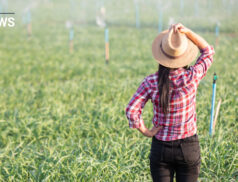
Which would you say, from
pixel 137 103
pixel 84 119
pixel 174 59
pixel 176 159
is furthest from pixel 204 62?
pixel 84 119

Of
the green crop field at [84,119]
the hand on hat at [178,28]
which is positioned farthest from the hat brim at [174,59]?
the green crop field at [84,119]

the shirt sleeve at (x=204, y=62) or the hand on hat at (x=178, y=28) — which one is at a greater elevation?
the hand on hat at (x=178, y=28)

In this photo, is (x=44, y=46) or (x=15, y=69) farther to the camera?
(x=44, y=46)

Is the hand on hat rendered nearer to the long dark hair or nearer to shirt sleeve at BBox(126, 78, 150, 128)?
the long dark hair

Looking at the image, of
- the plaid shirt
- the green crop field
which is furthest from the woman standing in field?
the green crop field

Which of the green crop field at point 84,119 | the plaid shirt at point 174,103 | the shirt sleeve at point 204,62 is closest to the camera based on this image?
the plaid shirt at point 174,103

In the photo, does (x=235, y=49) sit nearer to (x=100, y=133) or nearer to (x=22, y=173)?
(x=100, y=133)

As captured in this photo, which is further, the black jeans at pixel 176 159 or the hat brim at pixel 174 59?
the black jeans at pixel 176 159

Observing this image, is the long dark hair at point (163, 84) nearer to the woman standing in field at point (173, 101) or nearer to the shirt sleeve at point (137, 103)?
the woman standing in field at point (173, 101)

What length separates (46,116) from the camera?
4941 millimetres

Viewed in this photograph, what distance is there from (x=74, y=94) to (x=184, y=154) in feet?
14.1

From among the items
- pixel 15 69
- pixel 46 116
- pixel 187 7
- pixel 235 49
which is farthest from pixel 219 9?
pixel 46 116

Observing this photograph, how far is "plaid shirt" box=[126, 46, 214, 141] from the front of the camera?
6.85 ft

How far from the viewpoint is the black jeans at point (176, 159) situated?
84.8 inches
